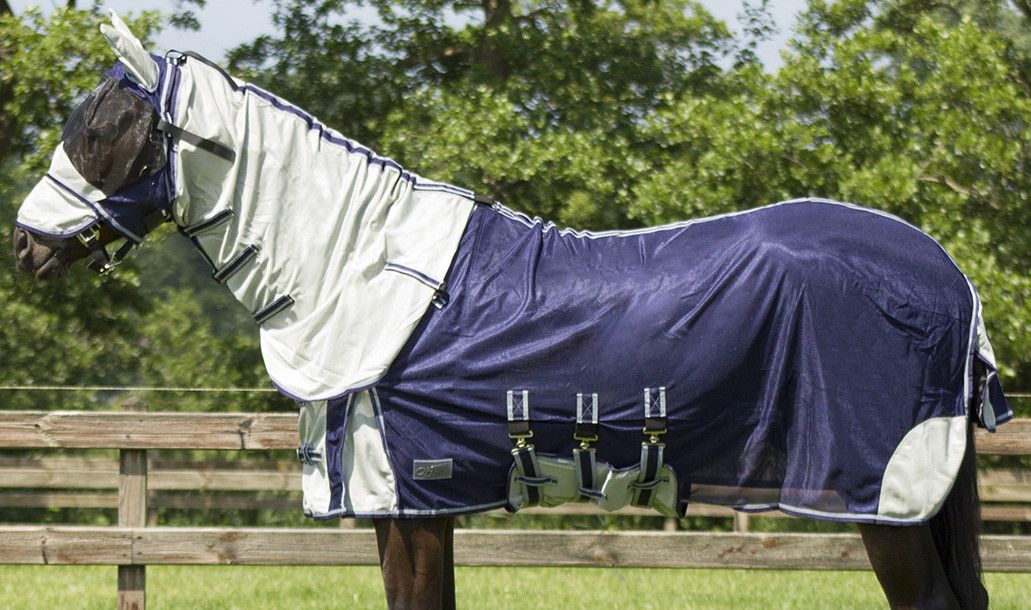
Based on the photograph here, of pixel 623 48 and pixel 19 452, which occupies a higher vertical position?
pixel 623 48

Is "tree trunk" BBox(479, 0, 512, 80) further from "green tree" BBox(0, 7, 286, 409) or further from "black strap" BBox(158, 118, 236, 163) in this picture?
"black strap" BBox(158, 118, 236, 163)

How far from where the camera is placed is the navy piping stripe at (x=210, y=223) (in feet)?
10.2

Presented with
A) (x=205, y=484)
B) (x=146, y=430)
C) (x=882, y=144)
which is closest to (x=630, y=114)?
(x=882, y=144)

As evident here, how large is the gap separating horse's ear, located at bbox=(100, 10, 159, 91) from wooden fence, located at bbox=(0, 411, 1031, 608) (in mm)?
2083

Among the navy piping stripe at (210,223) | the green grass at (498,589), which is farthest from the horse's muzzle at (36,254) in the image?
the green grass at (498,589)

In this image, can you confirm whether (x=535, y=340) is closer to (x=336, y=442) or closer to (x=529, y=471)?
(x=529, y=471)

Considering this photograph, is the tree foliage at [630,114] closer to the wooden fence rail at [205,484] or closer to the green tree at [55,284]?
the green tree at [55,284]

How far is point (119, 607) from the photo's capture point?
15.9 ft

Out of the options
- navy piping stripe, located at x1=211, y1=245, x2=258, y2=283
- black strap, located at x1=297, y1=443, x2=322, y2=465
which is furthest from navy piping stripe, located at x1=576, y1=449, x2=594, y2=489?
navy piping stripe, located at x1=211, y1=245, x2=258, y2=283

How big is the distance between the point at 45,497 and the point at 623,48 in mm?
7585

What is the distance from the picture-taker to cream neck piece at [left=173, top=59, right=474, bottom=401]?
9.94 feet

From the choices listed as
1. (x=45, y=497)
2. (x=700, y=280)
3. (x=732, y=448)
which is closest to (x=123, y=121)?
(x=700, y=280)

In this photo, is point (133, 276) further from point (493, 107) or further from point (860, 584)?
point (860, 584)

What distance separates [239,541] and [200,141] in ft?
7.58
